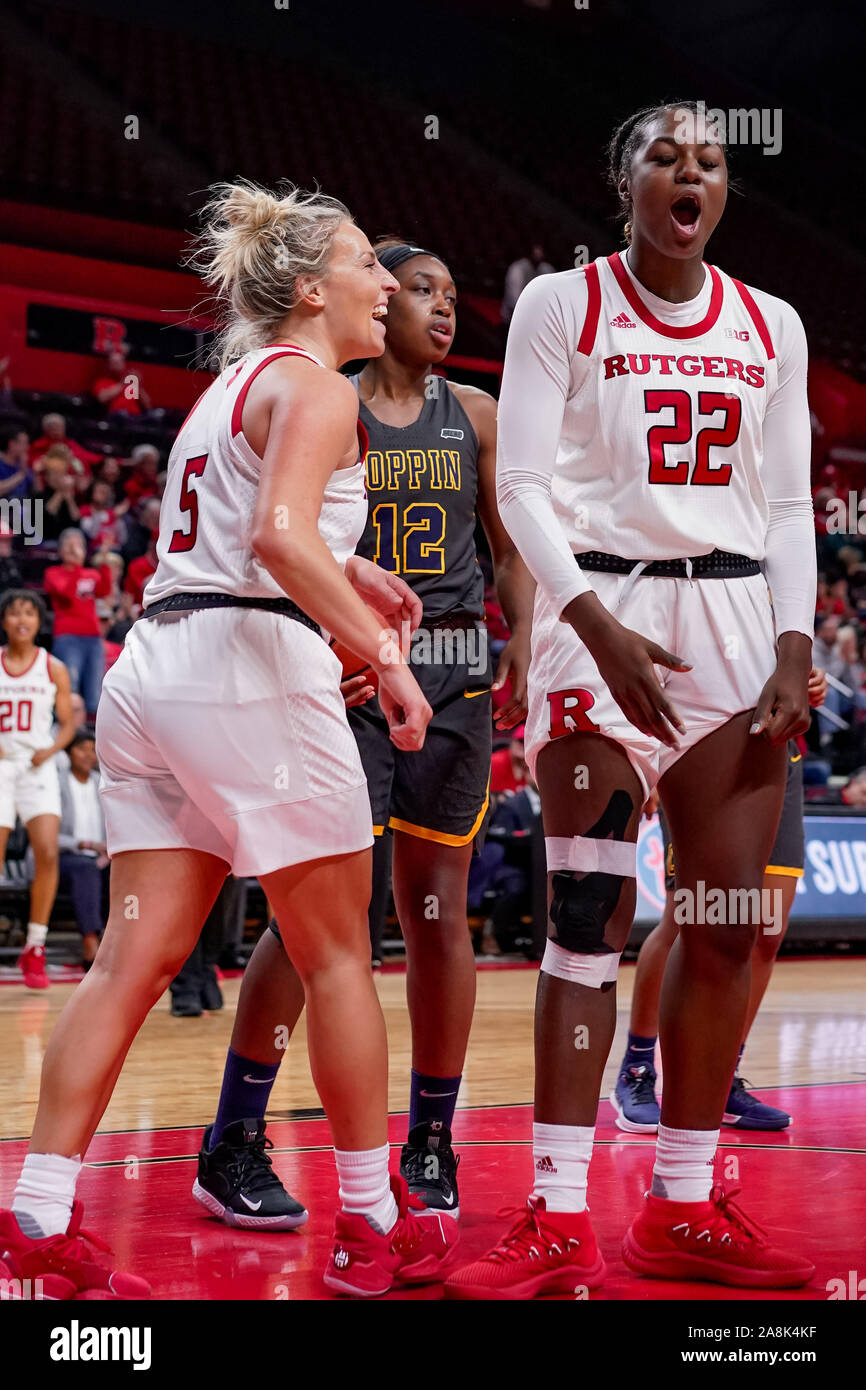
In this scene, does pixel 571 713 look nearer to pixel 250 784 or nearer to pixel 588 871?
pixel 588 871

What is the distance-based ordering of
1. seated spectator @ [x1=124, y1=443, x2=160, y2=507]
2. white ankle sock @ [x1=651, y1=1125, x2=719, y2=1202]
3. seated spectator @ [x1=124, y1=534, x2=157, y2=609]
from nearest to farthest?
white ankle sock @ [x1=651, y1=1125, x2=719, y2=1202] → seated spectator @ [x1=124, y1=534, x2=157, y2=609] → seated spectator @ [x1=124, y1=443, x2=160, y2=507]

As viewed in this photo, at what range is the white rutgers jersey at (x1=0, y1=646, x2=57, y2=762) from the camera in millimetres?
8008

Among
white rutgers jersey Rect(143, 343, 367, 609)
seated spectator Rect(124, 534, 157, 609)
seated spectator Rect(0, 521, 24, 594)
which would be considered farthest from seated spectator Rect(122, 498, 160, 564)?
white rutgers jersey Rect(143, 343, 367, 609)

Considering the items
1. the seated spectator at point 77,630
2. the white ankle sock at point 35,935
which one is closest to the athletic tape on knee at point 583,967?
the white ankle sock at point 35,935

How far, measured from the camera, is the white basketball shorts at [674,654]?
2.60 meters

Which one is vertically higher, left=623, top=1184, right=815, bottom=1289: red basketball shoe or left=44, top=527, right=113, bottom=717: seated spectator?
left=44, top=527, right=113, bottom=717: seated spectator

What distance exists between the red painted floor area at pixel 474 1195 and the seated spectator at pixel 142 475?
29.6ft

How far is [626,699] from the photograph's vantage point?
2.45 metres

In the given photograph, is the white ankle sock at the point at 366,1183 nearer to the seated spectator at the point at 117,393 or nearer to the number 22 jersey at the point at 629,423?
the number 22 jersey at the point at 629,423

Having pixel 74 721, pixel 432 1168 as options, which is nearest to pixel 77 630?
pixel 74 721

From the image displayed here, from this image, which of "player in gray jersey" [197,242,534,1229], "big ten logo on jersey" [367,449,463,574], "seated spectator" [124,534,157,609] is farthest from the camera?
"seated spectator" [124,534,157,609]

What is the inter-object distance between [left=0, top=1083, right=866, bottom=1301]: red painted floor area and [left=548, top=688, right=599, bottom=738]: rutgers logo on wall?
924mm

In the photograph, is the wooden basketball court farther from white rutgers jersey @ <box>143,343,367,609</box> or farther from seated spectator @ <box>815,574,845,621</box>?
seated spectator @ <box>815,574,845,621</box>
